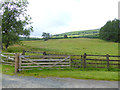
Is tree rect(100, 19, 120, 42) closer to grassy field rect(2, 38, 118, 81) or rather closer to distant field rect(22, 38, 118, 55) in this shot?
distant field rect(22, 38, 118, 55)

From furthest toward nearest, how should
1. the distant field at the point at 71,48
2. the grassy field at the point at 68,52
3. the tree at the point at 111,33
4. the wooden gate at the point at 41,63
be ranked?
the tree at the point at 111,33 < the distant field at the point at 71,48 < the wooden gate at the point at 41,63 < the grassy field at the point at 68,52

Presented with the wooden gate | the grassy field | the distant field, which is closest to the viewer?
the grassy field

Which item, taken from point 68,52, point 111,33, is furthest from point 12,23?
point 111,33

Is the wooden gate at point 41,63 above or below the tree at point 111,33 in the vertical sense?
below

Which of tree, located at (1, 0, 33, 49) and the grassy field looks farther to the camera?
tree, located at (1, 0, 33, 49)

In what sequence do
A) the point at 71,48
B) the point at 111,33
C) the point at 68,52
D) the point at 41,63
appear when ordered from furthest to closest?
the point at 111,33 → the point at 71,48 → the point at 68,52 → the point at 41,63

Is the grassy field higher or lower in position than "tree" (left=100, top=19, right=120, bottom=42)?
lower

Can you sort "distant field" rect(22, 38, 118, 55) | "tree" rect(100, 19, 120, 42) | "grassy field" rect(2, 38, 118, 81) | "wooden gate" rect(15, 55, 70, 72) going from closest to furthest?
"grassy field" rect(2, 38, 118, 81), "wooden gate" rect(15, 55, 70, 72), "distant field" rect(22, 38, 118, 55), "tree" rect(100, 19, 120, 42)

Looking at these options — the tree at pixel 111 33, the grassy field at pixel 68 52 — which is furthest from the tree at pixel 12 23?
the tree at pixel 111 33

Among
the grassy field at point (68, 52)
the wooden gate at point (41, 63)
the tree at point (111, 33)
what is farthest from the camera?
the tree at point (111, 33)

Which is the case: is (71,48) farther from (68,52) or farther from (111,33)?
(111,33)

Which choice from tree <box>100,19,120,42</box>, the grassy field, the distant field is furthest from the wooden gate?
tree <box>100,19,120,42</box>

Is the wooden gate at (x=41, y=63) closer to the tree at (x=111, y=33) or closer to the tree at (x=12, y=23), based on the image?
the tree at (x=12, y=23)

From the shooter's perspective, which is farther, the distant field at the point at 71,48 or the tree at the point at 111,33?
the tree at the point at 111,33
